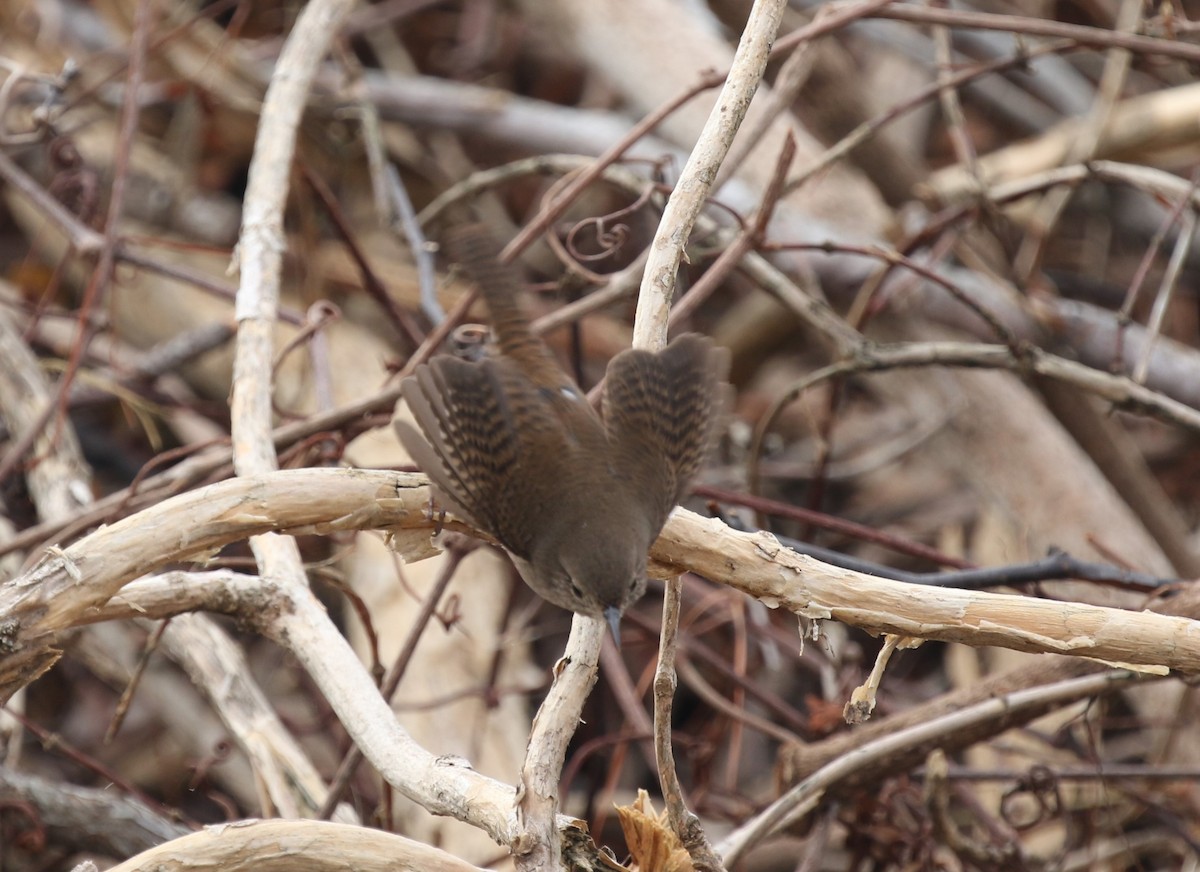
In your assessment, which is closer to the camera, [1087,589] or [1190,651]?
[1190,651]

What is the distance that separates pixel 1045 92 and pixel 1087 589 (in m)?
2.87

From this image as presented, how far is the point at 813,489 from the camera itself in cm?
361

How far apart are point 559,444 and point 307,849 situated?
2.95 ft

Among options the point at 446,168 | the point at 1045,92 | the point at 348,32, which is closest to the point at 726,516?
the point at 446,168

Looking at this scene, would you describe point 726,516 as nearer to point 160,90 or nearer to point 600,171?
point 600,171

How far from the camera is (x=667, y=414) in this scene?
231 centimetres

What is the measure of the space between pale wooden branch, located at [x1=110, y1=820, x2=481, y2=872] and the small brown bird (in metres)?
0.52

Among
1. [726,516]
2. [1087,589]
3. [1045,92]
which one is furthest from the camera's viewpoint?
[1045,92]

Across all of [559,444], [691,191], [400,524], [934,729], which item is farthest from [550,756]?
[934,729]

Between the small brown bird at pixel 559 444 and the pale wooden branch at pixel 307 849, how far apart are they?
519 millimetres

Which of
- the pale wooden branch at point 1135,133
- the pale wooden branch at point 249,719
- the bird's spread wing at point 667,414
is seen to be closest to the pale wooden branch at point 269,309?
the pale wooden branch at point 249,719

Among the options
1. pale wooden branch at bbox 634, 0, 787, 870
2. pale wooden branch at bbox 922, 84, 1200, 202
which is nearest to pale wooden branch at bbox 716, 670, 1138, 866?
pale wooden branch at bbox 634, 0, 787, 870

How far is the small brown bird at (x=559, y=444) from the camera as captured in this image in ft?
6.97

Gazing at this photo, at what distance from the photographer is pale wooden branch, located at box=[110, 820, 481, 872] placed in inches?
67.6
